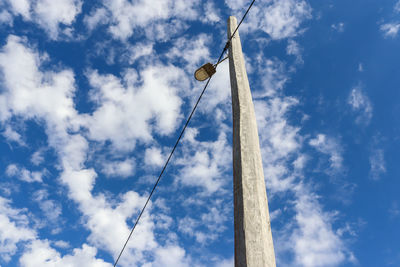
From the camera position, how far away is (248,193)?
192cm

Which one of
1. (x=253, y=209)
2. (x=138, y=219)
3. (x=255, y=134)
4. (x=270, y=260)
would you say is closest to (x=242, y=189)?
(x=253, y=209)

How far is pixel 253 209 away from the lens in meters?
1.84

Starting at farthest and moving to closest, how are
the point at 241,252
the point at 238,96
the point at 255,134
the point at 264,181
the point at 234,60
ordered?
1. the point at 234,60
2. the point at 238,96
3. the point at 255,134
4. the point at 264,181
5. the point at 241,252

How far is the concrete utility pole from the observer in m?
1.65

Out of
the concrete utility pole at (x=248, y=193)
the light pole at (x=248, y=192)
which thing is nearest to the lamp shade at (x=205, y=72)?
the light pole at (x=248, y=192)

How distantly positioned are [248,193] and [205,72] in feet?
7.99

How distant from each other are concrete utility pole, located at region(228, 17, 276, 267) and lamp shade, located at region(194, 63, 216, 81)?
112cm

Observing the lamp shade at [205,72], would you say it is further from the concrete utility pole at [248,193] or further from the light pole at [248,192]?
the concrete utility pole at [248,193]

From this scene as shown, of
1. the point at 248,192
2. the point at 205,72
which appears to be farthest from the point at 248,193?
the point at 205,72

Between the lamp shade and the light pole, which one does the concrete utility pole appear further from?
the lamp shade

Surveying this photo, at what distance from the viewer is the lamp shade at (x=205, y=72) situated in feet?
12.7

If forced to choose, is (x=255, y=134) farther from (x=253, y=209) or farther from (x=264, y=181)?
(x=253, y=209)

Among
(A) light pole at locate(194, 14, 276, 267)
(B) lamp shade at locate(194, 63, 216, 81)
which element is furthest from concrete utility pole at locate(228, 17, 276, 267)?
(B) lamp shade at locate(194, 63, 216, 81)

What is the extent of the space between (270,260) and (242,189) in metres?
0.49
